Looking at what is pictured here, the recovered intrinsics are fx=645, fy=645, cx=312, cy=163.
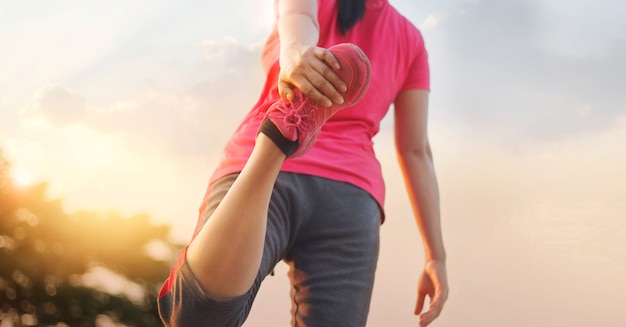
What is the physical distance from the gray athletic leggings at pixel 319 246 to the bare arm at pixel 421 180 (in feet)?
1.36

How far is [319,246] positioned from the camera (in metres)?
1.66

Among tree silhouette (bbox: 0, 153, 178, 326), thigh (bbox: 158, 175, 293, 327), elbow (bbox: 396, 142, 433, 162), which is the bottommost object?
tree silhouette (bbox: 0, 153, 178, 326)

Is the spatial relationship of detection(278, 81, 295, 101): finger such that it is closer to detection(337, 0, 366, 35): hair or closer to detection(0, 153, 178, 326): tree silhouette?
detection(337, 0, 366, 35): hair

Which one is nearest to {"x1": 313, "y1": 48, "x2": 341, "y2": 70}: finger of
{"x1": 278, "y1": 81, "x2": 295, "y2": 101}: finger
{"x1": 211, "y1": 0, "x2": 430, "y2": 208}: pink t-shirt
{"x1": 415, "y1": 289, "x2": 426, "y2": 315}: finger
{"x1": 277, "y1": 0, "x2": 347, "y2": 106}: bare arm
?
{"x1": 277, "y1": 0, "x2": 347, "y2": 106}: bare arm

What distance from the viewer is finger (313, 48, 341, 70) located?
1325mm

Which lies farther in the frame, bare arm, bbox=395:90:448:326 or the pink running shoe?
bare arm, bbox=395:90:448:326

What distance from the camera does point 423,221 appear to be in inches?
82.5

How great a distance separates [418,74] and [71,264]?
22.4 feet

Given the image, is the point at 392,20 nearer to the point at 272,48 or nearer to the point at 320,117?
the point at 272,48

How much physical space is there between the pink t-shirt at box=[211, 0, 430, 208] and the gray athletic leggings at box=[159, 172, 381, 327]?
4cm

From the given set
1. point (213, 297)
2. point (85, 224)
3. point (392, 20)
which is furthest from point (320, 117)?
point (85, 224)

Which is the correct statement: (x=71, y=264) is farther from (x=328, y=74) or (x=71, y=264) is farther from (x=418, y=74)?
(x=328, y=74)

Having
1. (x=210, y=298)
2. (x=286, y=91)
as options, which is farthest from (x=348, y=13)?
(x=210, y=298)

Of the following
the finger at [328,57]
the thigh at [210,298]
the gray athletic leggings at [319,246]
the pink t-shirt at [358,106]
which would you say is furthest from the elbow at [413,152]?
the finger at [328,57]
